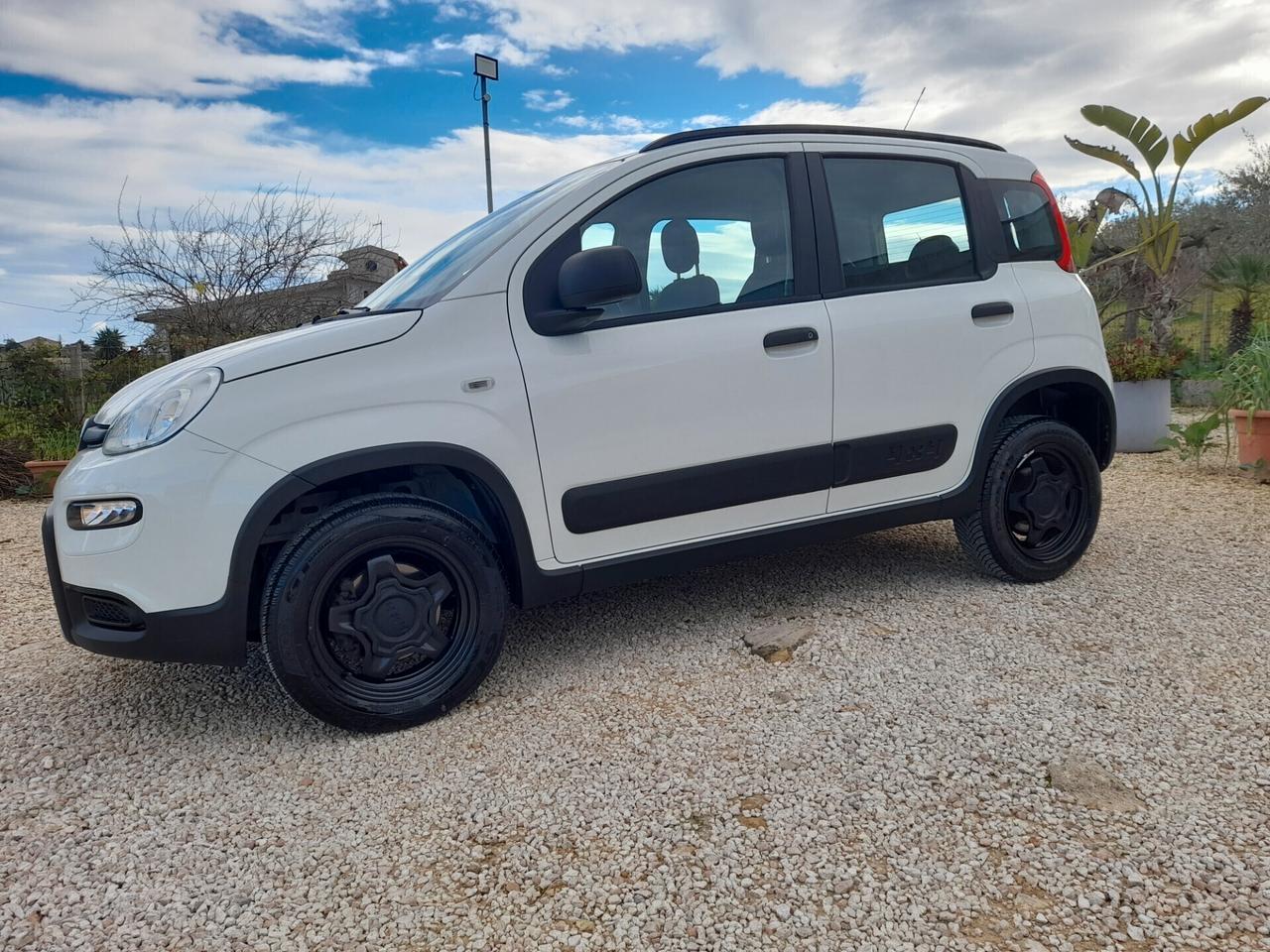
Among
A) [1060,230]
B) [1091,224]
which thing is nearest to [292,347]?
[1060,230]

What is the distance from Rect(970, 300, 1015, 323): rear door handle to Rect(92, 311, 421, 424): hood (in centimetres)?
215

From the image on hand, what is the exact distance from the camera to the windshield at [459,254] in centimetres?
269

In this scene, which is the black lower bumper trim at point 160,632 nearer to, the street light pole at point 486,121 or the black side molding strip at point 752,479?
the black side molding strip at point 752,479

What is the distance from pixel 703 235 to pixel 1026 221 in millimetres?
1519

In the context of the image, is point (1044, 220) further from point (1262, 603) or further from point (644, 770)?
point (644, 770)

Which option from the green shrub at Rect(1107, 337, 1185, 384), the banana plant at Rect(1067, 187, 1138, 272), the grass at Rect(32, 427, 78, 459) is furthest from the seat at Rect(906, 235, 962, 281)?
the grass at Rect(32, 427, 78, 459)

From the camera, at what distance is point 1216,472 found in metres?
6.02

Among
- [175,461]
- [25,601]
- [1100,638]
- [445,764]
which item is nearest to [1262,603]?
[1100,638]

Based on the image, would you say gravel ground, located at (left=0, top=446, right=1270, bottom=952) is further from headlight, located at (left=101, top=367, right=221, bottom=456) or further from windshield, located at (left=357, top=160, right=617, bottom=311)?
windshield, located at (left=357, top=160, right=617, bottom=311)

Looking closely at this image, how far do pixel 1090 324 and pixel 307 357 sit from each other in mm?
3133

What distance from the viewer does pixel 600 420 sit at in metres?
2.63

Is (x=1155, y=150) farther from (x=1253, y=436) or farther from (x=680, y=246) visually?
(x=680, y=246)

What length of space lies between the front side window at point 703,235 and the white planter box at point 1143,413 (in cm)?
530

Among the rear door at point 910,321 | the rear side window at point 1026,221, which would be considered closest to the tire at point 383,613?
the rear door at point 910,321
